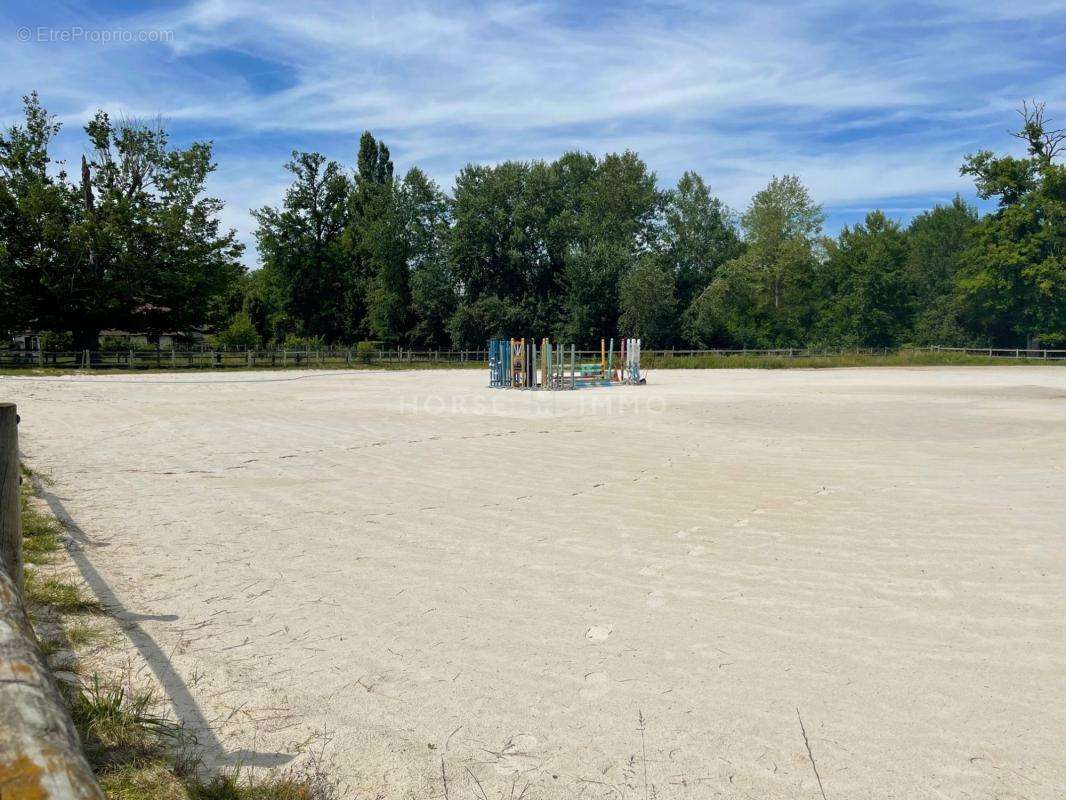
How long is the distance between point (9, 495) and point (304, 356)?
170ft

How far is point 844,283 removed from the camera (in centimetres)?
7450

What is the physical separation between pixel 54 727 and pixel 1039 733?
11.7ft

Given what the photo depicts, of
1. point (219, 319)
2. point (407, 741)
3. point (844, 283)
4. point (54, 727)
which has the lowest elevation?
point (407, 741)

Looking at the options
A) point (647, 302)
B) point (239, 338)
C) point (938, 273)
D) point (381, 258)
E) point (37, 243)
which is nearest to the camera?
point (37, 243)

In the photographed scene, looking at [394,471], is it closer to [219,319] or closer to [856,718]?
[856,718]

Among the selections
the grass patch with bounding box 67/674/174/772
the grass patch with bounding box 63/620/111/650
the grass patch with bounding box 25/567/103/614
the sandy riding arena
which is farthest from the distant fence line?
the grass patch with bounding box 67/674/174/772

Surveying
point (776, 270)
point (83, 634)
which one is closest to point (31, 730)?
point (83, 634)

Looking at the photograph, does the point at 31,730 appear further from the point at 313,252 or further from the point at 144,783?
the point at 313,252

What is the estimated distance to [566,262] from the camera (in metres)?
63.2

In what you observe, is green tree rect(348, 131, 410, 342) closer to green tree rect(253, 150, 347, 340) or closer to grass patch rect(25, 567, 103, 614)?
green tree rect(253, 150, 347, 340)

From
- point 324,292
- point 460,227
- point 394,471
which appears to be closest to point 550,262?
point 460,227

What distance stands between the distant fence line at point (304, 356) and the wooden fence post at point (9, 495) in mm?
28892

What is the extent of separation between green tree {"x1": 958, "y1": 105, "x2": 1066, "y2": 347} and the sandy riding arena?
62178 mm

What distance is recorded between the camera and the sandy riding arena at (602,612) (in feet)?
9.74
